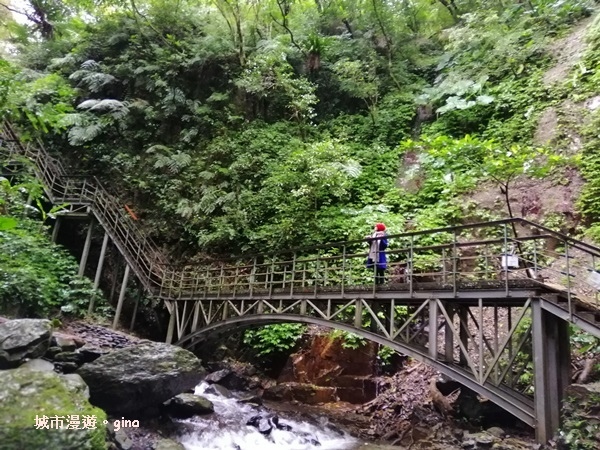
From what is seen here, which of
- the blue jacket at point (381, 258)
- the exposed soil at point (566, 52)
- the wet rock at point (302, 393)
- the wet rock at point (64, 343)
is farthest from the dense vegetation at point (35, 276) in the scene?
the exposed soil at point (566, 52)

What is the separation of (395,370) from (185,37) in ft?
60.3

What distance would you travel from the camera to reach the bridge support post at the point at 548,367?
544 centimetres

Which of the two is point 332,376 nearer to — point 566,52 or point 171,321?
point 171,321

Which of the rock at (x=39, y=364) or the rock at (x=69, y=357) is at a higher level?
the rock at (x=39, y=364)

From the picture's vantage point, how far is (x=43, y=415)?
4.95 m

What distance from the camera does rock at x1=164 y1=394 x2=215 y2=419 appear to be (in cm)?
909

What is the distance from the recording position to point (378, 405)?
10336 mm

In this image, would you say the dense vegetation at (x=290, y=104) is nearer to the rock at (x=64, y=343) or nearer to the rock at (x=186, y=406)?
the rock at (x=186, y=406)

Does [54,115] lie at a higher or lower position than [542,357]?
higher

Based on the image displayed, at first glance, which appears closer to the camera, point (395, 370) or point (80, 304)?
point (395, 370)

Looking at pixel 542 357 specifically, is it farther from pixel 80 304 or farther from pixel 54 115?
pixel 80 304

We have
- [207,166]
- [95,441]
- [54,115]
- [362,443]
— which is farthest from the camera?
[207,166]

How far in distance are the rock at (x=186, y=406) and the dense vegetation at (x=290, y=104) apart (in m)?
5.69

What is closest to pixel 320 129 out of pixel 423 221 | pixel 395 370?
pixel 423 221
